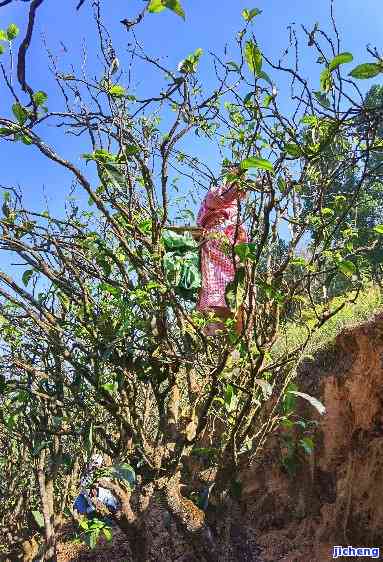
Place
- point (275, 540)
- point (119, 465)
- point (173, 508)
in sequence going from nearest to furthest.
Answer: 1. point (119, 465)
2. point (173, 508)
3. point (275, 540)

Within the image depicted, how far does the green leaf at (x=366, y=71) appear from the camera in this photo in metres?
1.08

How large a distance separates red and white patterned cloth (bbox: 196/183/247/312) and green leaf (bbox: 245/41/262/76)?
3.58 feet

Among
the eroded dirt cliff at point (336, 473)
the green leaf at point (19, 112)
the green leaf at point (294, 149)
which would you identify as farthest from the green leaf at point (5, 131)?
the eroded dirt cliff at point (336, 473)

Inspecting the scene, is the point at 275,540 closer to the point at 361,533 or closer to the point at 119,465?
the point at 361,533

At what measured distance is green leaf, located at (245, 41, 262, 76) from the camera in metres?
1.46

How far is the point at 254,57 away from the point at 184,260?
40.0 inches

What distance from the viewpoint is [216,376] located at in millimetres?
2080

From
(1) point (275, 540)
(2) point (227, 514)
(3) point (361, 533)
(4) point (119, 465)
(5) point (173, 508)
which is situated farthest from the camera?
(1) point (275, 540)

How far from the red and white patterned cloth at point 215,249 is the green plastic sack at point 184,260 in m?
0.16

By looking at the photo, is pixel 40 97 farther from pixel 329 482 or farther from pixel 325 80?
pixel 329 482

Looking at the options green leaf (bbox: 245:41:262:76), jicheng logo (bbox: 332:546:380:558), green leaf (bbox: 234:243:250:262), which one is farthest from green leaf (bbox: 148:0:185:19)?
jicheng logo (bbox: 332:546:380:558)

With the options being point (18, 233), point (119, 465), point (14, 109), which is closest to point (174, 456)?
point (119, 465)

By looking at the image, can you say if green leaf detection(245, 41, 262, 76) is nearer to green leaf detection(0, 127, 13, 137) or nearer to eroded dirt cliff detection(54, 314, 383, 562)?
green leaf detection(0, 127, 13, 137)

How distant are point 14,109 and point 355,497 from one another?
5.00m
